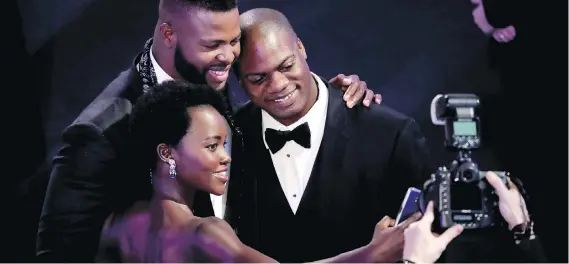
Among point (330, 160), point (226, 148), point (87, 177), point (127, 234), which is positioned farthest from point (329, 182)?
point (87, 177)

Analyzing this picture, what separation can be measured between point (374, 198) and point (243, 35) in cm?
76

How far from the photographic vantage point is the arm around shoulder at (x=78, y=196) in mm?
2512

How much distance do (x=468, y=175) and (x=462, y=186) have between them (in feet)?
0.15

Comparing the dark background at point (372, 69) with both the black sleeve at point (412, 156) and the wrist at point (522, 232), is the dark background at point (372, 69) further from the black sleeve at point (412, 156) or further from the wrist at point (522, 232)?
the wrist at point (522, 232)

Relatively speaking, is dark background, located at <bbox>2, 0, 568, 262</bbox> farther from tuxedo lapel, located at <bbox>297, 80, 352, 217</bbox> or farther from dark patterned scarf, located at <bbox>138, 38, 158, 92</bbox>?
tuxedo lapel, located at <bbox>297, 80, 352, 217</bbox>

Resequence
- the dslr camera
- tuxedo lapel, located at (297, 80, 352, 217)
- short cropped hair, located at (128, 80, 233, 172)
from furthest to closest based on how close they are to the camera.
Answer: tuxedo lapel, located at (297, 80, 352, 217)
short cropped hair, located at (128, 80, 233, 172)
the dslr camera

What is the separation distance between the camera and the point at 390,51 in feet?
8.82

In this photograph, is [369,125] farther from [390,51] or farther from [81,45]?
[81,45]

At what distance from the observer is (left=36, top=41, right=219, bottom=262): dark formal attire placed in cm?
251

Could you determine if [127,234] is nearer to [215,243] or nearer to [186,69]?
[215,243]

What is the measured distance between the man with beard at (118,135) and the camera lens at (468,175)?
88cm

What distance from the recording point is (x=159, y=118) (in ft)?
8.23

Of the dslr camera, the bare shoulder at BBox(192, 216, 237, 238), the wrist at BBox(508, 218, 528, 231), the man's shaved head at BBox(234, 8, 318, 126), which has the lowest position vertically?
the wrist at BBox(508, 218, 528, 231)

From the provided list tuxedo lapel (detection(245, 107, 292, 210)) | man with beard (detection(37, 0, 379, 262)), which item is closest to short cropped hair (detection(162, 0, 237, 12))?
man with beard (detection(37, 0, 379, 262))
